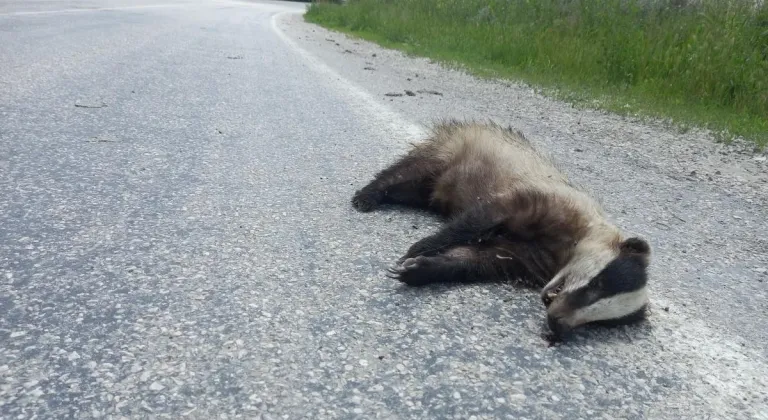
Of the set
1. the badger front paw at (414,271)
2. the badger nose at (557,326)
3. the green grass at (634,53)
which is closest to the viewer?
the badger nose at (557,326)

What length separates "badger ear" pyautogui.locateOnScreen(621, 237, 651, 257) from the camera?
2.63 m

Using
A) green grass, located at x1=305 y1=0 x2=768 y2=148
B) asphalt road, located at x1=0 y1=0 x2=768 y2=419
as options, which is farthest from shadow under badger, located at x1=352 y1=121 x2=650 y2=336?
green grass, located at x1=305 y1=0 x2=768 y2=148

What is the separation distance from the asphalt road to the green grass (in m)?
2.43

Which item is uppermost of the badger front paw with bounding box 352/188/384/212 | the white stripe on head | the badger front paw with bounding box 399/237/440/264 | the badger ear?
the badger ear

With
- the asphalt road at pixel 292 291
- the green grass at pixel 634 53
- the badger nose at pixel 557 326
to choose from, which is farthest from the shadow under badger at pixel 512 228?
the green grass at pixel 634 53

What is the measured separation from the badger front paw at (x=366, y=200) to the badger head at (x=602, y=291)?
1212mm

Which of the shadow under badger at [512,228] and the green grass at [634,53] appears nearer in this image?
the shadow under badger at [512,228]

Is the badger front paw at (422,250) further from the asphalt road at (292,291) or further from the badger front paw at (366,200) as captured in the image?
Result: the badger front paw at (366,200)

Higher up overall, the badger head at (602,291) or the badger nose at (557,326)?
the badger head at (602,291)

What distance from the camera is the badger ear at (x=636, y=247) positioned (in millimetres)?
2631

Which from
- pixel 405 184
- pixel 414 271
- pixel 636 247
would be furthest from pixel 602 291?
pixel 405 184

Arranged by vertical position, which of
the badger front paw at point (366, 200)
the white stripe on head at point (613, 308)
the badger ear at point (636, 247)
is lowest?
the badger front paw at point (366, 200)

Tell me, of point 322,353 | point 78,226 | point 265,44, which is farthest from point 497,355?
point 265,44

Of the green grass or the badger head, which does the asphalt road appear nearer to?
the badger head
